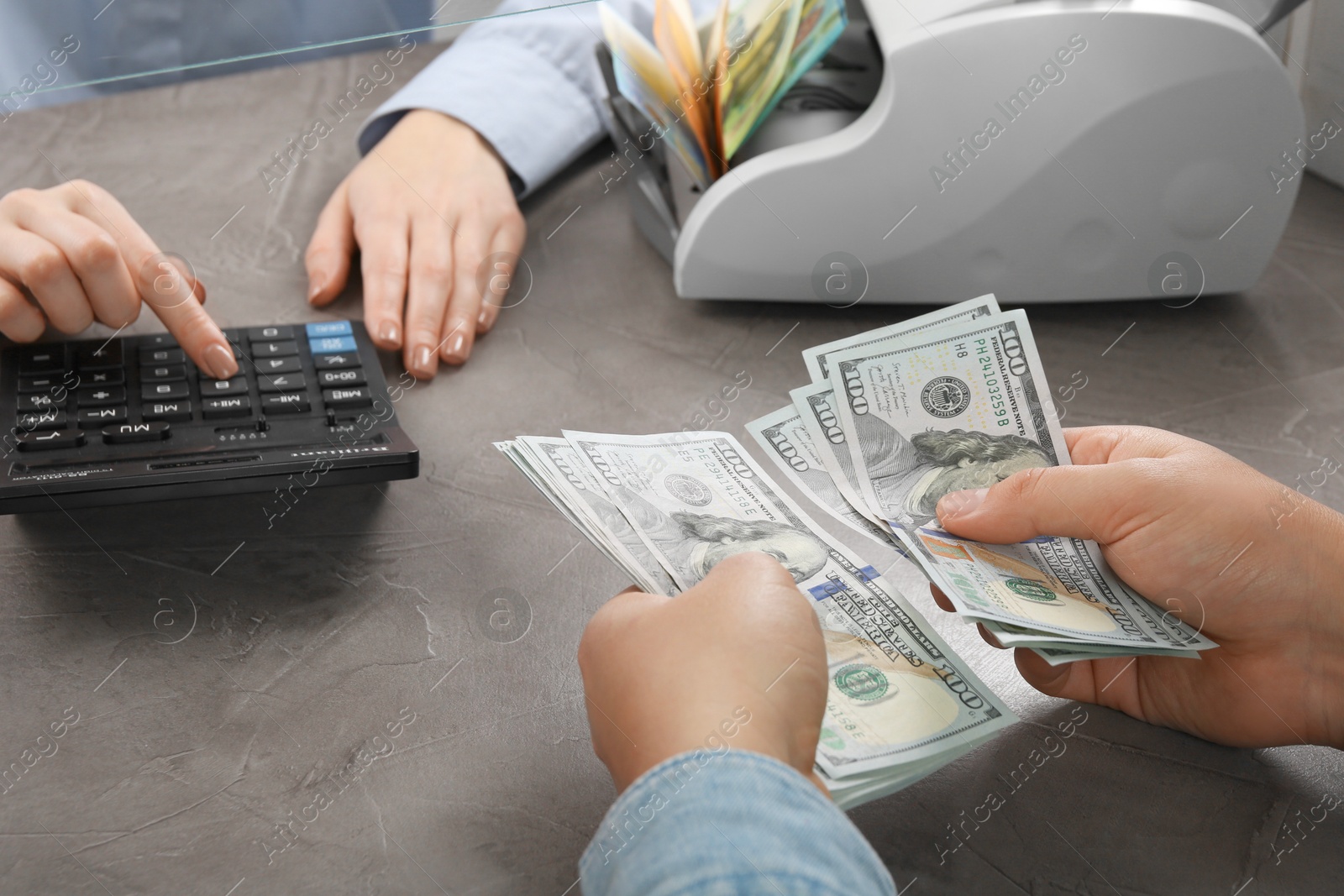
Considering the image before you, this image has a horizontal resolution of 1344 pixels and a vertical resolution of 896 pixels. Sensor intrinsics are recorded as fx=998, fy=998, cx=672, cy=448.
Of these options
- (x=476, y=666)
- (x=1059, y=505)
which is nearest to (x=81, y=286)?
(x=476, y=666)

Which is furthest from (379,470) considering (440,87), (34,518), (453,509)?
(440,87)

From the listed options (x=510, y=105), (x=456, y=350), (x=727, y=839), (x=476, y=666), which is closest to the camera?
(x=727, y=839)

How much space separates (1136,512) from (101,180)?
32.2 inches

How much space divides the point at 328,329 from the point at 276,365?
0.17 feet

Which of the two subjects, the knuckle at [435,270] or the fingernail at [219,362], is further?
the knuckle at [435,270]

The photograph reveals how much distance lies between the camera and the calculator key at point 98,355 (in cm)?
58

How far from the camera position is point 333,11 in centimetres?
47

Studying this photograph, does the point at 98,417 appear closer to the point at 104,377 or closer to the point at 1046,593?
the point at 104,377

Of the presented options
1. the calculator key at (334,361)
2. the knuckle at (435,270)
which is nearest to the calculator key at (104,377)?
the calculator key at (334,361)

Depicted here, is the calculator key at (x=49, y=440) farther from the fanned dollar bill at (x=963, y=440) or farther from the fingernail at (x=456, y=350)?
the fanned dollar bill at (x=963, y=440)

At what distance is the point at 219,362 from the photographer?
1.90 ft

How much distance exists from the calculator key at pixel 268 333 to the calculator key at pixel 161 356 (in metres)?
0.04

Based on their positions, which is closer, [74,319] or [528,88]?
[74,319]

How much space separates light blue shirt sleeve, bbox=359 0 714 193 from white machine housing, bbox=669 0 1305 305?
198 mm
